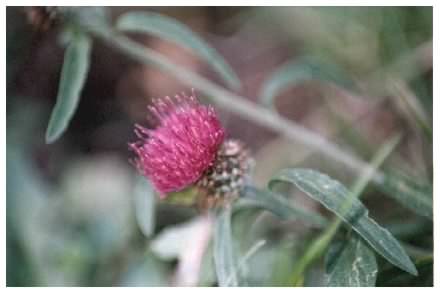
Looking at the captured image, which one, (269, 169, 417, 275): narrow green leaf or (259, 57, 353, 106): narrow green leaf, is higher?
(259, 57, 353, 106): narrow green leaf

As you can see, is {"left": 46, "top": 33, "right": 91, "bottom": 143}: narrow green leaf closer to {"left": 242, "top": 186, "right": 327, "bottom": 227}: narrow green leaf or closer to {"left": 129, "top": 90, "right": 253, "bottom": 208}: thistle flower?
{"left": 129, "top": 90, "right": 253, "bottom": 208}: thistle flower

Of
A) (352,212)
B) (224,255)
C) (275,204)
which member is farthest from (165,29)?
(352,212)

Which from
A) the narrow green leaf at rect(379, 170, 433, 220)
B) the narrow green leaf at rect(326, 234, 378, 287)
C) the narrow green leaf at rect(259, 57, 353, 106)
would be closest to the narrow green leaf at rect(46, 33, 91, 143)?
the narrow green leaf at rect(259, 57, 353, 106)

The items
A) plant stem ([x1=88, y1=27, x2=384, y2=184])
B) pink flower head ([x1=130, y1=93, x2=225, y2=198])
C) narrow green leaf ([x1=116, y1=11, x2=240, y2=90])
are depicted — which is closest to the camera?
pink flower head ([x1=130, y1=93, x2=225, y2=198])

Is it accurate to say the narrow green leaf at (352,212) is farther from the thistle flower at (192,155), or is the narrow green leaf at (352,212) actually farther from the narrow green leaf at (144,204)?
the narrow green leaf at (144,204)

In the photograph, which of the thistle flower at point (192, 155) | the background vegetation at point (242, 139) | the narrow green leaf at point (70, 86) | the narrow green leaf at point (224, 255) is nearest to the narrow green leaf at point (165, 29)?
the background vegetation at point (242, 139)

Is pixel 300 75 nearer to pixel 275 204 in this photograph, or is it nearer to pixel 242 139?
pixel 275 204

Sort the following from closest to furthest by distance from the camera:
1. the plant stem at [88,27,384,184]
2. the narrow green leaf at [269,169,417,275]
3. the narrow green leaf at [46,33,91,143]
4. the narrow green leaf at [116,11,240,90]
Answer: the narrow green leaf at [269,169,417,275] < the narrow green leaf at [46,33,91,143] < the narrow green leaf at [116,11,240,90] < the plant stem at [88,27,384,184]
